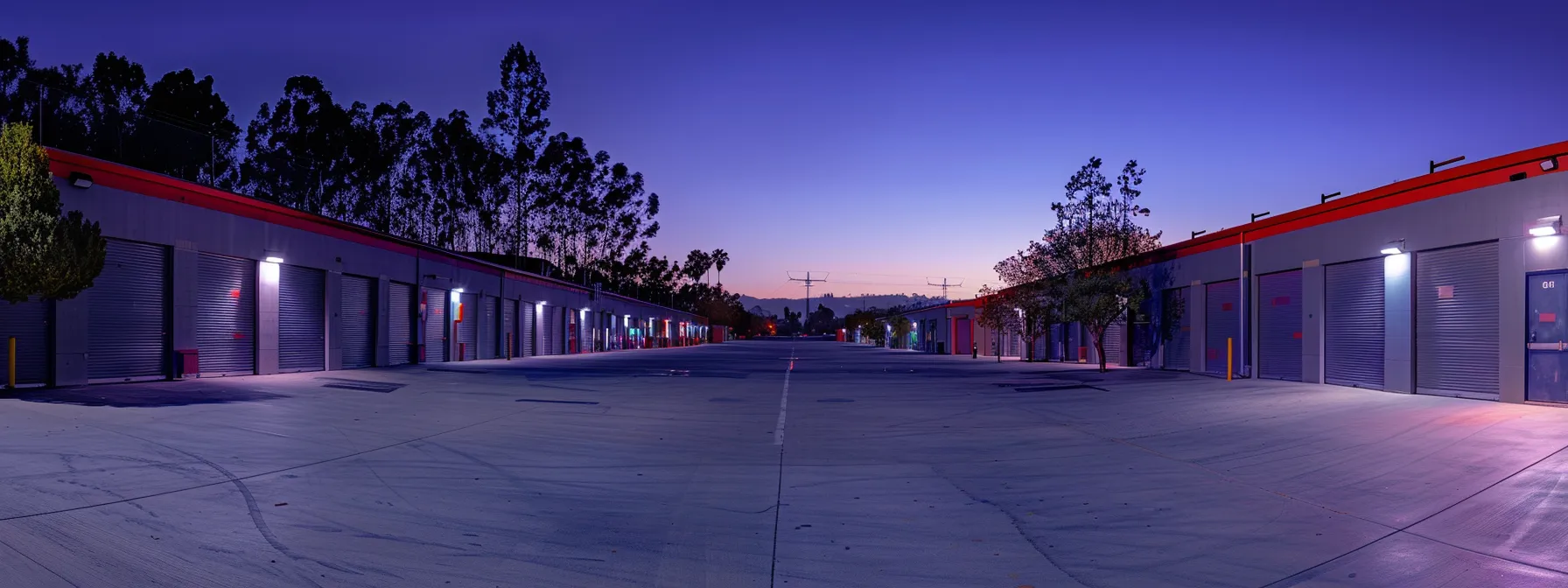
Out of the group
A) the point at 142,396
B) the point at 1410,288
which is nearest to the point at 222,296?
the point at 142,396

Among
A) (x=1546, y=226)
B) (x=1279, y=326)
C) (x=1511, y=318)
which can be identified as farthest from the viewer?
(x=1279, y=326)

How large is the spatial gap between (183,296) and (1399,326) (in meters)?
26.5

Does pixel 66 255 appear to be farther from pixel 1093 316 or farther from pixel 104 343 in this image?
pixel 1093 316

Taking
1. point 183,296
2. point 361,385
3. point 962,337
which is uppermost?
point 183,296

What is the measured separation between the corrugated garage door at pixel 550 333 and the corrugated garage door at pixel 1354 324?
132 feet

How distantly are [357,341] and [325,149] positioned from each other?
3450cm

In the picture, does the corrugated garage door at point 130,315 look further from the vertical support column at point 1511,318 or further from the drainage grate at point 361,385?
the vertical support column at point 1511,318

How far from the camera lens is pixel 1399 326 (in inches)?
706

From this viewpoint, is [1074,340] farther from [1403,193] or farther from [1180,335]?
[1403,193]

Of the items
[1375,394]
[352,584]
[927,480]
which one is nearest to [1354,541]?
[927,480]

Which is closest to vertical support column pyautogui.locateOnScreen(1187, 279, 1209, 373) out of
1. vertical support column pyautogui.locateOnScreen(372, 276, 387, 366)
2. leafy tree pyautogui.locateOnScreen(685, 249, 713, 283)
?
vertical support column pyautogui.locateOnScreen(372, 276, 387, 366)

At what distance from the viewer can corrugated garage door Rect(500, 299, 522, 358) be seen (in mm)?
44094

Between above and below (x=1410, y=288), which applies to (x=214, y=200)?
above

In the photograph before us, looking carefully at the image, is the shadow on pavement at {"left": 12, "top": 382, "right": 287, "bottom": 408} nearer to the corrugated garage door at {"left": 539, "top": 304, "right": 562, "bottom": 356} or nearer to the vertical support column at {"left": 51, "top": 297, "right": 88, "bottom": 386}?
the vertical support column at {"left": 51, "top": 297, "right": 88, "bottom": 386}
